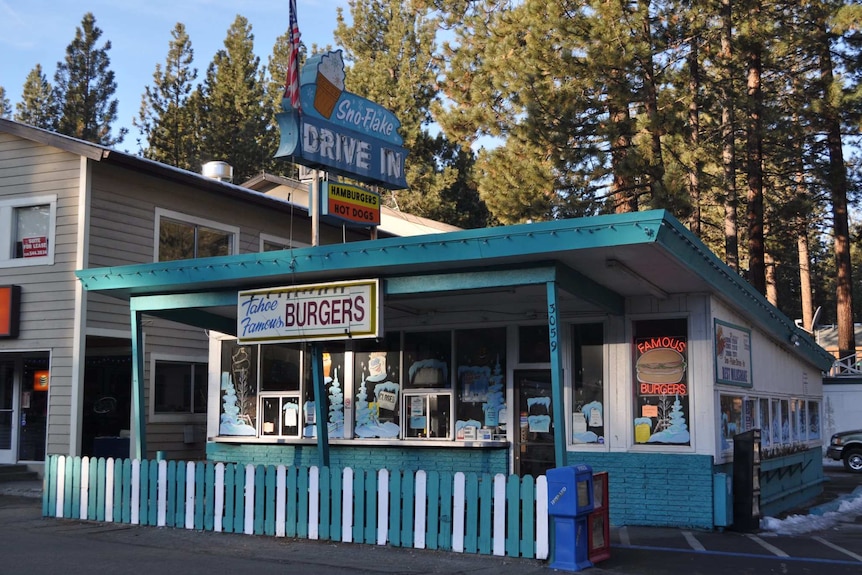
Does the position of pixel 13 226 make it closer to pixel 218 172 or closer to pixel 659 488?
pixel 218 172

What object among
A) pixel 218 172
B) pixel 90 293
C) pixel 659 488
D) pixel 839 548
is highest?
pixel 218 172

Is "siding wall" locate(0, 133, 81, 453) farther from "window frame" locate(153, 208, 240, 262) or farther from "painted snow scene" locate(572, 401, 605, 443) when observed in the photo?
"painted snow scene" locate(572, 401, 605, 443)

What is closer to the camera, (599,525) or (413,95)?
(599,525)

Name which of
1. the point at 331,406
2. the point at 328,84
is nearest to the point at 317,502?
the point at 331,406

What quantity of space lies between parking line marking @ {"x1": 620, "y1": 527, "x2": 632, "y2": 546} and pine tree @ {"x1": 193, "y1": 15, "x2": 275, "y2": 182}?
32.5 meters

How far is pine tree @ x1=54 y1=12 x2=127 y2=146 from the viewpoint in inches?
1737

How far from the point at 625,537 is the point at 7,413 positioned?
46.0 feet

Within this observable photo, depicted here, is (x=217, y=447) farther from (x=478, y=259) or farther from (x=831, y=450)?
(x=831, y=450)

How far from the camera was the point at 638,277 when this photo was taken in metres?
10.9

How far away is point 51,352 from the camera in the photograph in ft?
57.2

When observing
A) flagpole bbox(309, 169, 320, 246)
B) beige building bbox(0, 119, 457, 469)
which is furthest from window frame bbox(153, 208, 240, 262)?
flagpole bbox(309, 169, 320, 246)

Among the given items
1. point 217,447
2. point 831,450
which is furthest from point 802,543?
point 831,450

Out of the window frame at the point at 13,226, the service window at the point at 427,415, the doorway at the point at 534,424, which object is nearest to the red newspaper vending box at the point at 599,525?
the doorway at the point at 534,424

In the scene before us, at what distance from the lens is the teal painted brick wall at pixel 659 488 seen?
38.5 feet
